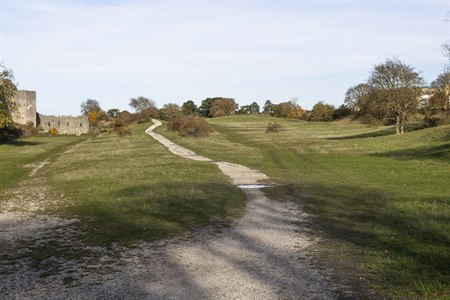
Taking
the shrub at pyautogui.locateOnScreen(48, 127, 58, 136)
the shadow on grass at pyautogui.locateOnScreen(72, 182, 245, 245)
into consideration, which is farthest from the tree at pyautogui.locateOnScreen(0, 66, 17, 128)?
the shrub at pyautogui.locateOnScreen(48, 127, 58, 136)

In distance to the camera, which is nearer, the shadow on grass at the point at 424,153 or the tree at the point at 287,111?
the shadow on grass at the point at 424,153

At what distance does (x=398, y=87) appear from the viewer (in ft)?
181

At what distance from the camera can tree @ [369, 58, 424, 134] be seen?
54.6 m

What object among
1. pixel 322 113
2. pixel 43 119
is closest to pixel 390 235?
pixel 43 119

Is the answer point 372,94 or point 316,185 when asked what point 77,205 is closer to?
point 316,185

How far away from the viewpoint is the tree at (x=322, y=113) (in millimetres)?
115625

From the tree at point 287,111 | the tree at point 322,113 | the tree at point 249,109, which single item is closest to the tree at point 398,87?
the tree at point 322,113

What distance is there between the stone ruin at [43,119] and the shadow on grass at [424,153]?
77.3 m

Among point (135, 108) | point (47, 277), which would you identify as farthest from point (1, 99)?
point (135, 108)

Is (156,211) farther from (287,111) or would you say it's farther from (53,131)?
(287,111)

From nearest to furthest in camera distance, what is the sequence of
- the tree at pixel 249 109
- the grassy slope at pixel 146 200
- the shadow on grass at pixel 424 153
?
the grassy slope at pixel 146 200 → the shadow on grass at pixel 424 153 → the tree at pixel 249 109

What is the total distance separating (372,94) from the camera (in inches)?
2309

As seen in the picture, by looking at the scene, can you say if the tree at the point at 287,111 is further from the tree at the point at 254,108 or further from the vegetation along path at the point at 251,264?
the vegetation along path at the point at 251,264

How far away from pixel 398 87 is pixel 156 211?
158 ft
